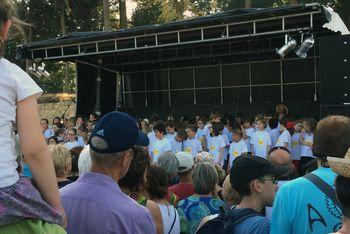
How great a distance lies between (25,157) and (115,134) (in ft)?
1.78

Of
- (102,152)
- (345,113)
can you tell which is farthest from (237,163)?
(345,113)

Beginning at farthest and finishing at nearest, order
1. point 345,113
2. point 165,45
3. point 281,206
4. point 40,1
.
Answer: point 40,1 < point 165,45 < point 345,113 < point 281,206

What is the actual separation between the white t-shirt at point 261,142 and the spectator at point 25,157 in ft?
28.0

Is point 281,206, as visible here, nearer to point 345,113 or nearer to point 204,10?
point 345,113

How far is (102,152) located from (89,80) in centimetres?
1619

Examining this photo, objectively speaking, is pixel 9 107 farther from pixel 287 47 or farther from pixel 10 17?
pixel 287 47

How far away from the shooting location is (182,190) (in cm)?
434

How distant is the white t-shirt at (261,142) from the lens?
10091 millimetres

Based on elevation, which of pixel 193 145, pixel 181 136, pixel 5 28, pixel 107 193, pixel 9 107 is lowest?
pixel 193 145

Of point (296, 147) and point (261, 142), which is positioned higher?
point (261, 142)

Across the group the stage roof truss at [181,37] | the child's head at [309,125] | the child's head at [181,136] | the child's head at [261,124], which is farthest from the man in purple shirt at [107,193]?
the stage roof truss at [181,37]

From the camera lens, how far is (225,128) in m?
12.1

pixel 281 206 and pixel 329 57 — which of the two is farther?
pixel 329 57

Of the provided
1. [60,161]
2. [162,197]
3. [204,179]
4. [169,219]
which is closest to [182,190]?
[204,179]
